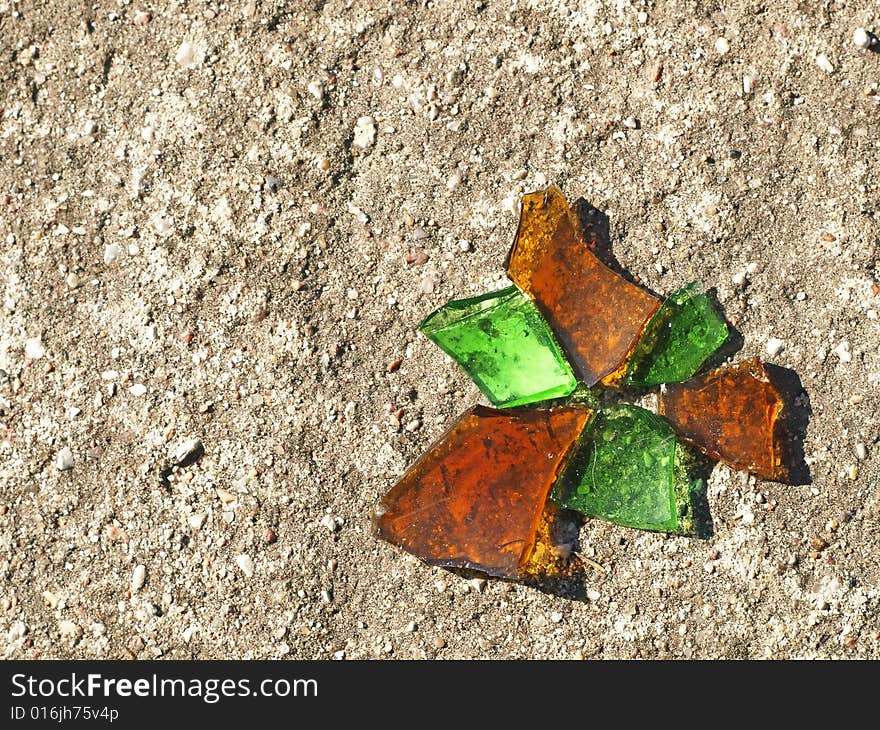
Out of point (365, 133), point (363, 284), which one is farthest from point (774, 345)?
point (365, 133)

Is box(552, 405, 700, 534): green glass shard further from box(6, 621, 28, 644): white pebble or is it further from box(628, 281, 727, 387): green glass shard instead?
box(6, 621, 28, 644): white pebble

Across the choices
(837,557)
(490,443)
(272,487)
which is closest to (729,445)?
(837,557)

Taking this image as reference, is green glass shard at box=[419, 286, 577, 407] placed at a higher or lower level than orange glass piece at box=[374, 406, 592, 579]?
higher

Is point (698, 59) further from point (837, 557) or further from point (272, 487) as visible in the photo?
point (272, 487)

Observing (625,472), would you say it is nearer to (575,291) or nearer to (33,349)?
(575,291)

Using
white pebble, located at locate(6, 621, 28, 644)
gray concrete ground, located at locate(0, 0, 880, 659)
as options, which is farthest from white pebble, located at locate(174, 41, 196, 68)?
white pebble, located at locate(6, 621, 28, 644)

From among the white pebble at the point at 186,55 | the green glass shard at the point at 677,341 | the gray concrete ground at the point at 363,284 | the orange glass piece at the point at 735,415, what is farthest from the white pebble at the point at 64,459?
the orange glass piece at the point at 735,415
